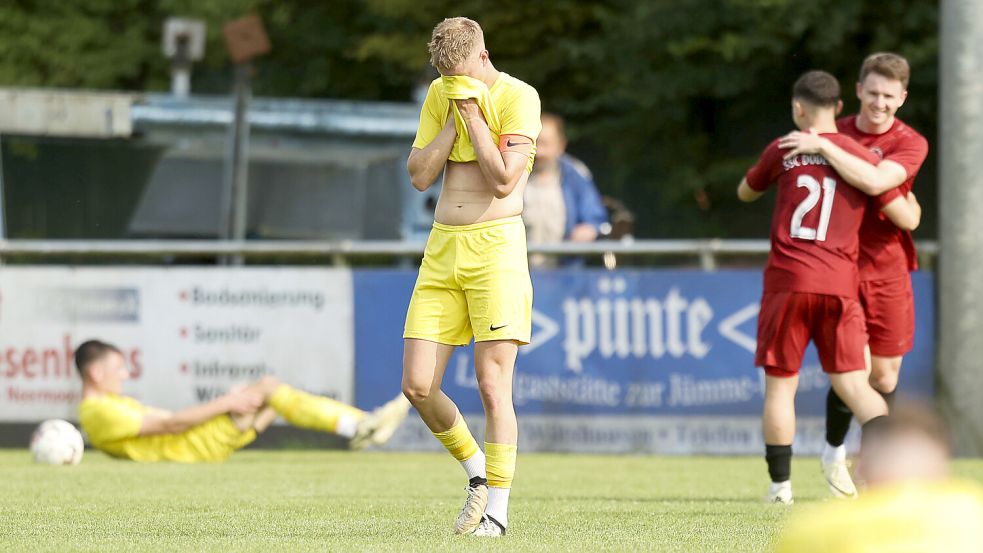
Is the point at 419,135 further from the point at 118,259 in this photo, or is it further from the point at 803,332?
the point at 118,259

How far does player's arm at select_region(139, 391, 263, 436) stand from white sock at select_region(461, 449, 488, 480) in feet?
14.7

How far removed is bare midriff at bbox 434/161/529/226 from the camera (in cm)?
678

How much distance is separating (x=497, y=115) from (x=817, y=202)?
2.03 meters

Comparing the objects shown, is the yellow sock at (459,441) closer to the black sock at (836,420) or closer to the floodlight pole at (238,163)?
the black sock at (836,420)

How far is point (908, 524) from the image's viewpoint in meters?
3.45

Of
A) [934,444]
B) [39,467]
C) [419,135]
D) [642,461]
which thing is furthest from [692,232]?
[934,444]

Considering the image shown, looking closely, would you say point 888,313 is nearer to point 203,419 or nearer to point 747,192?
point 747,192

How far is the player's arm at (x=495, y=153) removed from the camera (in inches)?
258

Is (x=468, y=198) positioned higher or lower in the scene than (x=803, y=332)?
higher

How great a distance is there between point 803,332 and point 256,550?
3.27 m

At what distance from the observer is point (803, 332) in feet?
26.6

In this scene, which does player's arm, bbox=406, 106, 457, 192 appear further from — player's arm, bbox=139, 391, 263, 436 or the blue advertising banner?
the blue advertising banner

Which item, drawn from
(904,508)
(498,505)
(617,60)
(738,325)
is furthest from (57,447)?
(617,60)

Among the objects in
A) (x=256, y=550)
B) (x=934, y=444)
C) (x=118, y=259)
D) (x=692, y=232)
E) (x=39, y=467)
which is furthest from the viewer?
(x=692, y=232)
